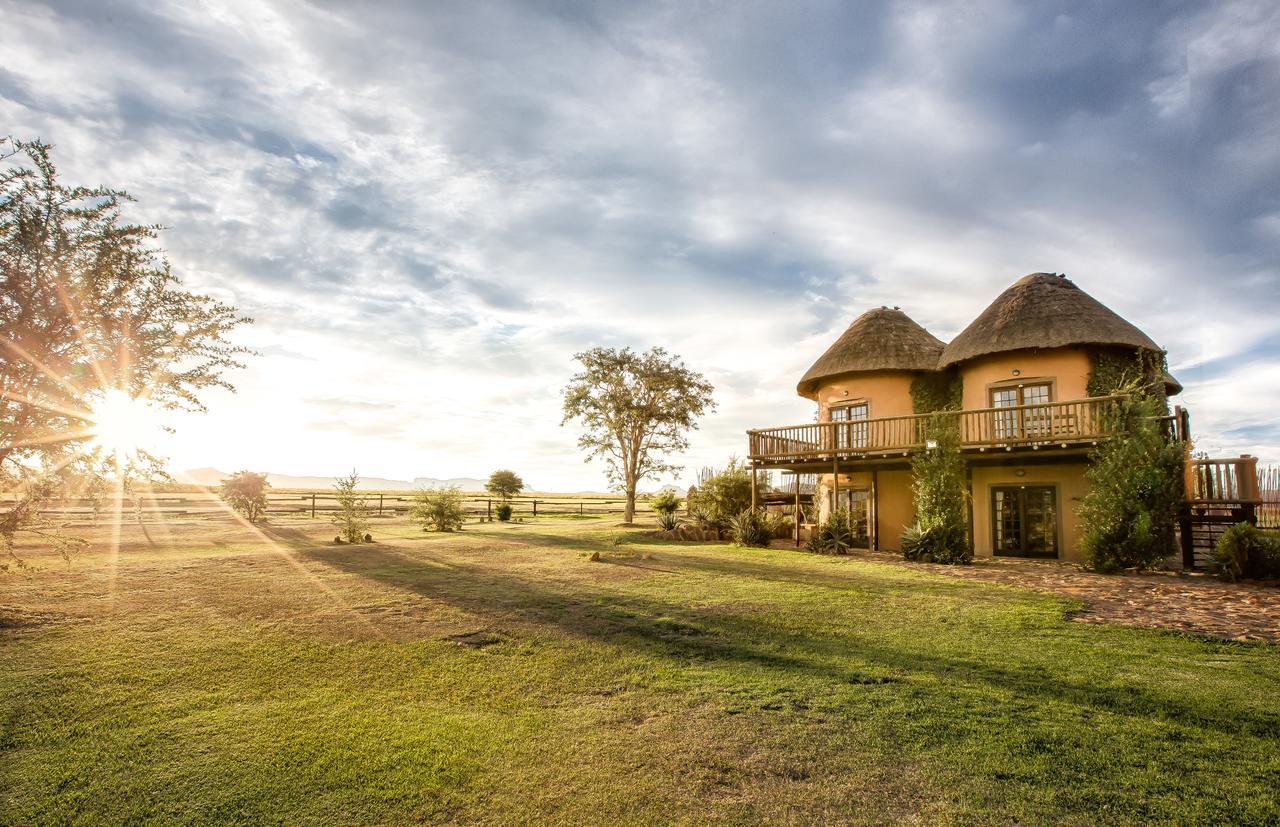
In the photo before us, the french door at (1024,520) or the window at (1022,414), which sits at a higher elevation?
the window at (1022,414)

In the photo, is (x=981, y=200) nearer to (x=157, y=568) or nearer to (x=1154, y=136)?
(x=1154, y=136)

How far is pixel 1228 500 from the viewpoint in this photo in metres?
13.5

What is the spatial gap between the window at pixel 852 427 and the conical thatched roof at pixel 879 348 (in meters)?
1.28

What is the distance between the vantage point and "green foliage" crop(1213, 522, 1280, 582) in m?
11.4

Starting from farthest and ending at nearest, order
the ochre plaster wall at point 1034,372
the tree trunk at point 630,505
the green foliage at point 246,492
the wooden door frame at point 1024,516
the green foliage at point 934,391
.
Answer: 1. the tree trunk at point 630,505
2. the green foliage at point 246,492
3. the green foliage at point 934,391
4. the ochre plaster wall at point 1034,372
5. the wooden door frame at point 1024,516

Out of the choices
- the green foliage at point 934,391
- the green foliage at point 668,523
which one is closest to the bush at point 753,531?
the green foliage at point 668,523

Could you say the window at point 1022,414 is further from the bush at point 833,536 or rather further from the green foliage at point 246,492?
the green foliage at point 246,492

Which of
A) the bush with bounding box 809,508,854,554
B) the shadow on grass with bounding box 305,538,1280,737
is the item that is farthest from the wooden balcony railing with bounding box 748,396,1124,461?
the shadow on grass with bounding box 305,538,1280,737

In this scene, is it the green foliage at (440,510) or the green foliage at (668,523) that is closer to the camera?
the green foliage at (668,523)

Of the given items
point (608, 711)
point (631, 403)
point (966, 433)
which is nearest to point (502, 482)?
point (631, 403)

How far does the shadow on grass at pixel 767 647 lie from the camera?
4.93 meters

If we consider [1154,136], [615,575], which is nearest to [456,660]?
[615,575]

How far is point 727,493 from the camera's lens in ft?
79.2

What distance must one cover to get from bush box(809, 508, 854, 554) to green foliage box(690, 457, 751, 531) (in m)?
5.65
